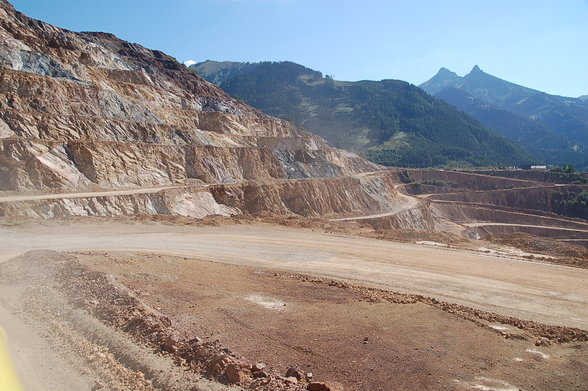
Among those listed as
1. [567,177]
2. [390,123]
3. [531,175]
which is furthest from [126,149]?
[390,123]

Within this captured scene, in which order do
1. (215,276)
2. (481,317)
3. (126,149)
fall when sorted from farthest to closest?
(126,149), (215,276), (481,317)

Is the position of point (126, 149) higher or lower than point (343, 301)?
higher

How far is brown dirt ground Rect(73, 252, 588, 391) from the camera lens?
325 inches

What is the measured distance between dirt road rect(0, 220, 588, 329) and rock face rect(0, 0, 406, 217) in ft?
18.1

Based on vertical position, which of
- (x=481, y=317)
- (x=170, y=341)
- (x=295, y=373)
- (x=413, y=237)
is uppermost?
(x=170, y=341)

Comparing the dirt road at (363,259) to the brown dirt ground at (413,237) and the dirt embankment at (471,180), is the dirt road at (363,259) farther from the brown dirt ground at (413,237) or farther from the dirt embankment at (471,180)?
the dirt embankment at (471,180)

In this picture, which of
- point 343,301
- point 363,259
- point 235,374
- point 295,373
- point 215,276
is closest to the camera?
point 235,374

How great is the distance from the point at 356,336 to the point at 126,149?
32.6 m

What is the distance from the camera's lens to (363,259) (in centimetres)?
1984

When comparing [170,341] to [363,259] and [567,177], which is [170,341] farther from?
[567,177]

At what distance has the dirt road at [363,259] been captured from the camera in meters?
14.5

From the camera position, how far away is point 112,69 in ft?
196

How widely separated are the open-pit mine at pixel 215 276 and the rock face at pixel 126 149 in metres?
0.19

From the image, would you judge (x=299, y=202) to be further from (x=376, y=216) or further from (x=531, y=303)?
(x=531, y=303)
